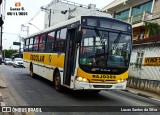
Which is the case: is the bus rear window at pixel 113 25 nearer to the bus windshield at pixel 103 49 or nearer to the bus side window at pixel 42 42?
the bus windshield at pixel 103 49

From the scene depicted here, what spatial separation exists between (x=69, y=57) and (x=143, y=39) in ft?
38.0

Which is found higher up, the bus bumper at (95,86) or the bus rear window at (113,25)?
the bus rear window at (113,25)

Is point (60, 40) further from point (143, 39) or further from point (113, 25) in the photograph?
point (143, 39)

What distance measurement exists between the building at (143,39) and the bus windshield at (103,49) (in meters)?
6.08

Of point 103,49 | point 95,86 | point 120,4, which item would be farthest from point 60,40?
point 120,4

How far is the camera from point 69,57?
12086 millimetres

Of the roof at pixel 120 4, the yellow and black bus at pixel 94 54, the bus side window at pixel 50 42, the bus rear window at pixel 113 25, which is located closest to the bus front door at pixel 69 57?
the yellow and black bus at pixel 94 54

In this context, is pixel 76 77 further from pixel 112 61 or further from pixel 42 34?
pixel 42 34

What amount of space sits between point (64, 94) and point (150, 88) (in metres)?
6.85

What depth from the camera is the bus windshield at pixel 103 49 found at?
1118 centimetres

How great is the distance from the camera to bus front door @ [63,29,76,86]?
11.7 metres

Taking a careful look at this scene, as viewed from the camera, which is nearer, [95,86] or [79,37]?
[79,37]

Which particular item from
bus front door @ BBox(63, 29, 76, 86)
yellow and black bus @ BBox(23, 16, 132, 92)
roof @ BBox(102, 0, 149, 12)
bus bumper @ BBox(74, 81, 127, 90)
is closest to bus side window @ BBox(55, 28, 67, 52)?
yellow and black bus @ BBox(23, 16, 132, 92)

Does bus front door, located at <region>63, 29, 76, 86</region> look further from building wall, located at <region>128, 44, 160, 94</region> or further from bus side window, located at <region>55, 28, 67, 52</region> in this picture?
building wall, located at <region>128, 44, 160, 94</region>
